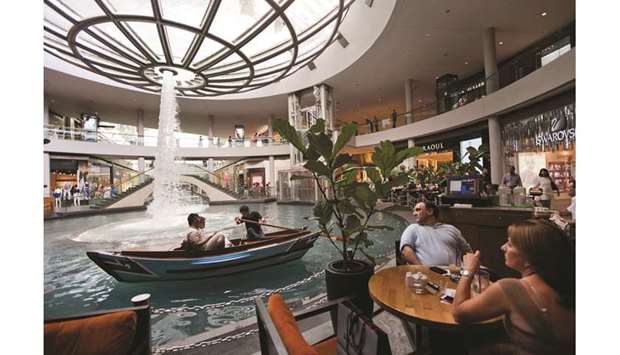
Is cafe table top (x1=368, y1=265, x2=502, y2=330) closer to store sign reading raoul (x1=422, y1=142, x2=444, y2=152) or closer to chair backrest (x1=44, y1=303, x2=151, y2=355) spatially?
chair backrest (x1=44, y1=303, x2=151, y2=355)

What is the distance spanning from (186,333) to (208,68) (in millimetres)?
9191

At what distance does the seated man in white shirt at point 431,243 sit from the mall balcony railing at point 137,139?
15395 millimetres

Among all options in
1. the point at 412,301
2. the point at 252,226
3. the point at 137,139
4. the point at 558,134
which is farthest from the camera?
the point at 137,139

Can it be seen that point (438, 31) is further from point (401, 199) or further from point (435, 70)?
point (401, 199)

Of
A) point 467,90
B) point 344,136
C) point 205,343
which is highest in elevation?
point 467,90

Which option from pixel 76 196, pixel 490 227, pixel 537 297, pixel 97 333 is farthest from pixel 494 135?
pixel 76 196

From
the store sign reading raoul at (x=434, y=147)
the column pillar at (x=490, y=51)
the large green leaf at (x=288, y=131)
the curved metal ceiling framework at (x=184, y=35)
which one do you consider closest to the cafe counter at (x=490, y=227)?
the large green leaf at (x=288, y=131)

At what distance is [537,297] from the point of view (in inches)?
36.6

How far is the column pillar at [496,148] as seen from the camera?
8633mm

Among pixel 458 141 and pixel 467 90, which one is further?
pixel 458 141

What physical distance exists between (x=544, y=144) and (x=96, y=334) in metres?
10.2

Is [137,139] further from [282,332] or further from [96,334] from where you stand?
[282,332]

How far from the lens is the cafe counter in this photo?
3192 millimetres
